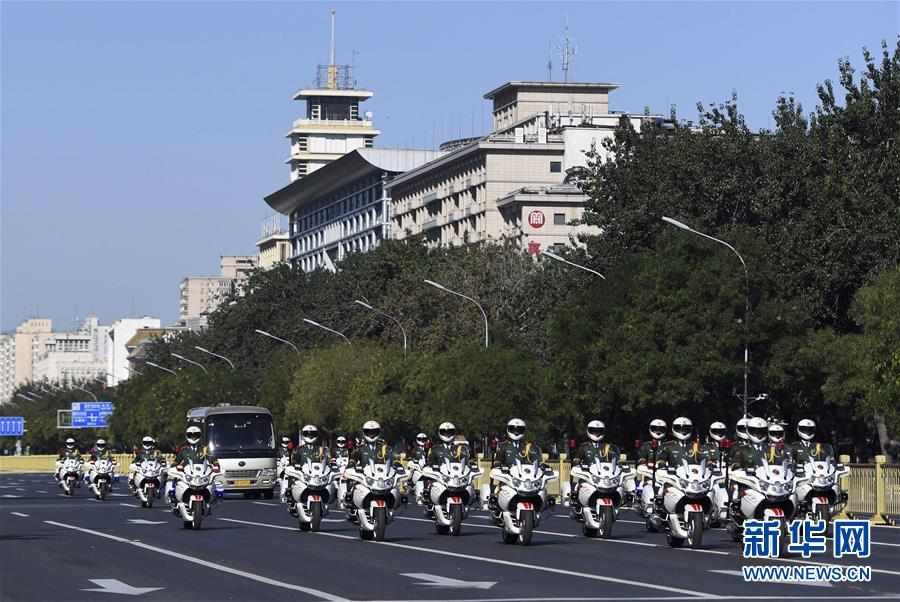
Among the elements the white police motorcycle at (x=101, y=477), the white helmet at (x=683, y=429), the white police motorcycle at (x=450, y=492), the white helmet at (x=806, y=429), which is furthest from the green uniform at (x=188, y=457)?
the white police motorcycle at (x=101, y=477)

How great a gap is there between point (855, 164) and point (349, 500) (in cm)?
3384

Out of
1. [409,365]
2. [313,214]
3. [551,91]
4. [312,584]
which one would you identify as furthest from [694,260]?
[313,214]

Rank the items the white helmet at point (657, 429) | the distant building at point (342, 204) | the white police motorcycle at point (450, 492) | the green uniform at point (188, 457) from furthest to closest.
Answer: the distant building at point (342, 204), the green uniform at point (188, 457), the white police motorcycle at point (450, 492), the white helmet at point (657, 429)

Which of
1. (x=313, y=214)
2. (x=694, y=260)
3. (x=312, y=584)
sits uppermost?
(x=313, y=214)

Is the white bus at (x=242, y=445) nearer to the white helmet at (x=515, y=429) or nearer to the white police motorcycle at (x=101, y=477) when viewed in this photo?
the white police motorcycle at (x=101, y=477)

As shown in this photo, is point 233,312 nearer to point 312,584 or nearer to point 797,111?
point 797,111

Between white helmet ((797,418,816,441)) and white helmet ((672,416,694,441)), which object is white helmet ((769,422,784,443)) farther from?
white helmet ((672,416,694,441))

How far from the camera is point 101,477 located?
58062 mm

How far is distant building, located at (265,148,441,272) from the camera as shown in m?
157

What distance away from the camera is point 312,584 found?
21969mm

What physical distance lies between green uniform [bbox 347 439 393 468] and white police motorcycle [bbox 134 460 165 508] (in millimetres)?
18431

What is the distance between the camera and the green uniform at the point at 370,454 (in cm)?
3106

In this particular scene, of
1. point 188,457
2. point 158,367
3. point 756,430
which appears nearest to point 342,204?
point 158,367

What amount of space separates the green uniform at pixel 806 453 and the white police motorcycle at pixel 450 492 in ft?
16.3
